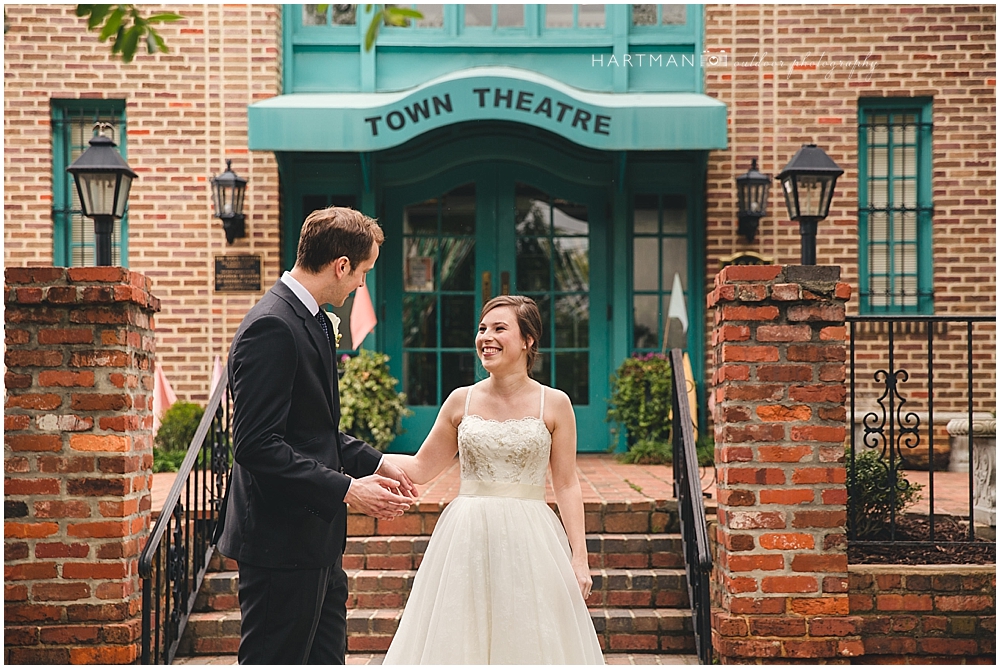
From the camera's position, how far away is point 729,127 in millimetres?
8398

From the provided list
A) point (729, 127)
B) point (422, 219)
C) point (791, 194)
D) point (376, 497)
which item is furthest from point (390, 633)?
point (729, 127)

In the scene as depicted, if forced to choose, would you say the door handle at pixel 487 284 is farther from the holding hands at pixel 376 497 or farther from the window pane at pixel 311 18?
the holding hands at pixel 376 497

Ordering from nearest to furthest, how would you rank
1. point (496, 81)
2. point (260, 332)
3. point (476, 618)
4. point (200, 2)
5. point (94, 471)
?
point (260, 332) < point (476, 618) < point (94, 471) < point (496, 81) < point (200, 2)

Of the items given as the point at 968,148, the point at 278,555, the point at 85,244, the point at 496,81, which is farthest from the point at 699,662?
the point at 85,244

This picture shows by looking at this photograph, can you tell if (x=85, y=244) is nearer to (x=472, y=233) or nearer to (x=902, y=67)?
(x=472, y=233)

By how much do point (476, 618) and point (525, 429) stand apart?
701 millimetres

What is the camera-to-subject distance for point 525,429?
3441mm

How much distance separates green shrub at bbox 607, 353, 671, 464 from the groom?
16.8 feet

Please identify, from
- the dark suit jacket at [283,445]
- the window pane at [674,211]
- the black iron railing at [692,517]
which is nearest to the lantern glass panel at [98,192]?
the dark suit jacket at [283,445]

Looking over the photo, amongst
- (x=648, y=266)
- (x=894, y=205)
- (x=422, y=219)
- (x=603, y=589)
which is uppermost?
(x=894, y=205)

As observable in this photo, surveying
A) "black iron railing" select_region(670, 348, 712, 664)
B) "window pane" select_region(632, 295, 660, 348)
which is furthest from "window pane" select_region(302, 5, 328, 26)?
"black iron railing" select_region(670, 348, 712, 664)

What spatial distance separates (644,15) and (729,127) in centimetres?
133

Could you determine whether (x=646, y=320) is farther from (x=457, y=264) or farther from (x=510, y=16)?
(x=510, y=16)

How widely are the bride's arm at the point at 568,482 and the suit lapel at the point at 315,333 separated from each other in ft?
2.74
